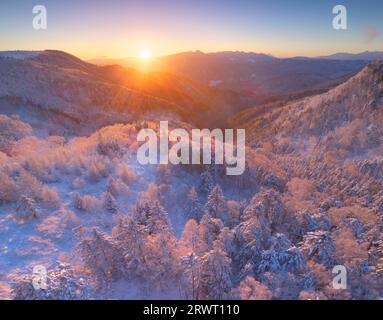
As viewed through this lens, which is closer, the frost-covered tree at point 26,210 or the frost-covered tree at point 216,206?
the frost-covered tree at point 26,210

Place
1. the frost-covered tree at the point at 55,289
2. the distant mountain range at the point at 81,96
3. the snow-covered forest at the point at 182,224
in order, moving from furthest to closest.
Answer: the distant mountain range at the point at 81,96 → the snow-covered forest at the point at 182,224 → the frost-covered tree at the point at 55,289

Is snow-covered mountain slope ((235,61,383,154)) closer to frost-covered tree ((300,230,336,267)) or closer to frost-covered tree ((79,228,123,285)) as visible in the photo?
frost-covered tree ((300,230,336,267))

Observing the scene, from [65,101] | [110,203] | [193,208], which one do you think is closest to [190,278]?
[193,208]

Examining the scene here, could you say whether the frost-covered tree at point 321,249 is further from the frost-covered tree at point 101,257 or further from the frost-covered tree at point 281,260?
the frost-covered tree at point 101,257

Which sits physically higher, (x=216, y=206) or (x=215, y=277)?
(x=216, y=206)

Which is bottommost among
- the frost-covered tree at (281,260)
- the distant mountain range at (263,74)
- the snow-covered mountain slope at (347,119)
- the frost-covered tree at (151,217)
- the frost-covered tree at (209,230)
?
the frost-covered tree at (281,260)

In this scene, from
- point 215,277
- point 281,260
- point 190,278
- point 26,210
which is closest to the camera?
point 215,277

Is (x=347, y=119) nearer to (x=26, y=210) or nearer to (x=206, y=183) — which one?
(x=206, y=183)

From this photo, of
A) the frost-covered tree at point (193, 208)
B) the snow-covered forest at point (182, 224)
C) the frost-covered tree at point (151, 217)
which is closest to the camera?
the snow-covered forest at point (182, 224)

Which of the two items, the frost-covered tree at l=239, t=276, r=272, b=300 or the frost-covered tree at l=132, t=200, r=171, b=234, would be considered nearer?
the frost-covered tree at l=239, t=276, r=272, b=300

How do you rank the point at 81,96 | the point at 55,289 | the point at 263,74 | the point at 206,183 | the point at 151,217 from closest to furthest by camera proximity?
the point at 55,289
the point at 151,217
the point at 206,183
the point at 81,96
the point at 263,74

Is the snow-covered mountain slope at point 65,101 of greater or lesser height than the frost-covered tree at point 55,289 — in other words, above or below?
above

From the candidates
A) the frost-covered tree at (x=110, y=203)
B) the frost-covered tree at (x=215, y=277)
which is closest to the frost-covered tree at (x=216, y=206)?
the frost-covered tree at (x=110, y=203)

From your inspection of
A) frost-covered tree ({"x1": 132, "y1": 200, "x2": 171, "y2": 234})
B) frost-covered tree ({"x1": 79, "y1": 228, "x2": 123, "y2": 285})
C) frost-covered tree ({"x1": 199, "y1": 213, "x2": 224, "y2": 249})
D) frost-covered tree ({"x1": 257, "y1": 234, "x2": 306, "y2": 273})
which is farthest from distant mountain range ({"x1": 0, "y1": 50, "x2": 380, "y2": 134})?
frost-covered tree ({"x1": 257, "y1": 234, "x2": 306, "y2": 273})
